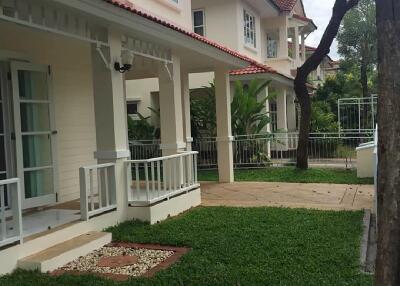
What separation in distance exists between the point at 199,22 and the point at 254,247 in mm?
13652

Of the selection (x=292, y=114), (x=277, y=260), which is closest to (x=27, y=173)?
(x=277, y=260)

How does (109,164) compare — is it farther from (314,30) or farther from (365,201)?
(314,30)

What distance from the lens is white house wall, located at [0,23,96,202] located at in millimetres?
8125

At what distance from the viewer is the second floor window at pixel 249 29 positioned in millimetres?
18505

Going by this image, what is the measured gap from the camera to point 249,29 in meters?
19.0

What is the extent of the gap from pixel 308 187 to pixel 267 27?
39.5ft

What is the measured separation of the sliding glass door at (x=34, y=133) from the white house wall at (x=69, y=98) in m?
0.29

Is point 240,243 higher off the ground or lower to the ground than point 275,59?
Result: lower

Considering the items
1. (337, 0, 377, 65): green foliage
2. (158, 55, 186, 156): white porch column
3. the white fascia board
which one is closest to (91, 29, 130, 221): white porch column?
the white fascia board

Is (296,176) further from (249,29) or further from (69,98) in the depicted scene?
(249,29)

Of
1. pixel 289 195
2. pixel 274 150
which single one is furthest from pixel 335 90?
pixel 289 195

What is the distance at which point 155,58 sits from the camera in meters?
8.47

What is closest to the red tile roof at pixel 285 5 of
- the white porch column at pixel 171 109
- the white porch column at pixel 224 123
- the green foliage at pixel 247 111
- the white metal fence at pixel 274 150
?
the green foliage at pixel 247 111

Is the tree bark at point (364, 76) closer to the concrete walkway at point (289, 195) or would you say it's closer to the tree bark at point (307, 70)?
the tree bark at point (307, 70)
